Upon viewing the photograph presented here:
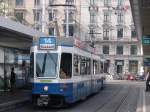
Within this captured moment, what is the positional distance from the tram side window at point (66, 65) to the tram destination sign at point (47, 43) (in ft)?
2.24

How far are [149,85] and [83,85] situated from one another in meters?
14.5

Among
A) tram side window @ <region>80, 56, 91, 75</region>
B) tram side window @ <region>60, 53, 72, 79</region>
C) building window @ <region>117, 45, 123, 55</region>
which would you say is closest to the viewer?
tram side window @ <region>60, 53, 72, 79</region>

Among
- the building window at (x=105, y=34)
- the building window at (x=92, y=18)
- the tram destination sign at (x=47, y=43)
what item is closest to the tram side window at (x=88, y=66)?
the tram destination sign at (x=47, y=43)

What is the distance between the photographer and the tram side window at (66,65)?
74.5ft

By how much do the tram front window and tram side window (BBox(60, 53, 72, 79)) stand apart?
1.23ft

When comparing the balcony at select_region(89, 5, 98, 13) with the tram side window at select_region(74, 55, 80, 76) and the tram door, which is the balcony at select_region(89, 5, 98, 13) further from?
the tram side window at select_region(74, 55, 80, 76)

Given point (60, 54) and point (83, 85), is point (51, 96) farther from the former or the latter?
point (83, 85)

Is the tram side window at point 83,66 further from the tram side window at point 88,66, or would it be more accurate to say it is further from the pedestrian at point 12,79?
the pedestrian at point 12,79

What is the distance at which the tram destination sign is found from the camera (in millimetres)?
22797

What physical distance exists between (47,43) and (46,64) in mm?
1010

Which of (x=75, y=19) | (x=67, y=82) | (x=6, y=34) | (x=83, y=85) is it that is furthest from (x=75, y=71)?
(x=75, y=19)

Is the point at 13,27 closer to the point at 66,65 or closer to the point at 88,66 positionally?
the point at 66,65

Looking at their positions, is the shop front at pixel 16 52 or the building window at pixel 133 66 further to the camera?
the building window at pixel 133 66

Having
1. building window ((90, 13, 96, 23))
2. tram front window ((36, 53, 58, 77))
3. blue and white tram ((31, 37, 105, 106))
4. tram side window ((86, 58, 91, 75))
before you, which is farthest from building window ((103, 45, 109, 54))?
tram front window ((36, 53, 58, 77))
